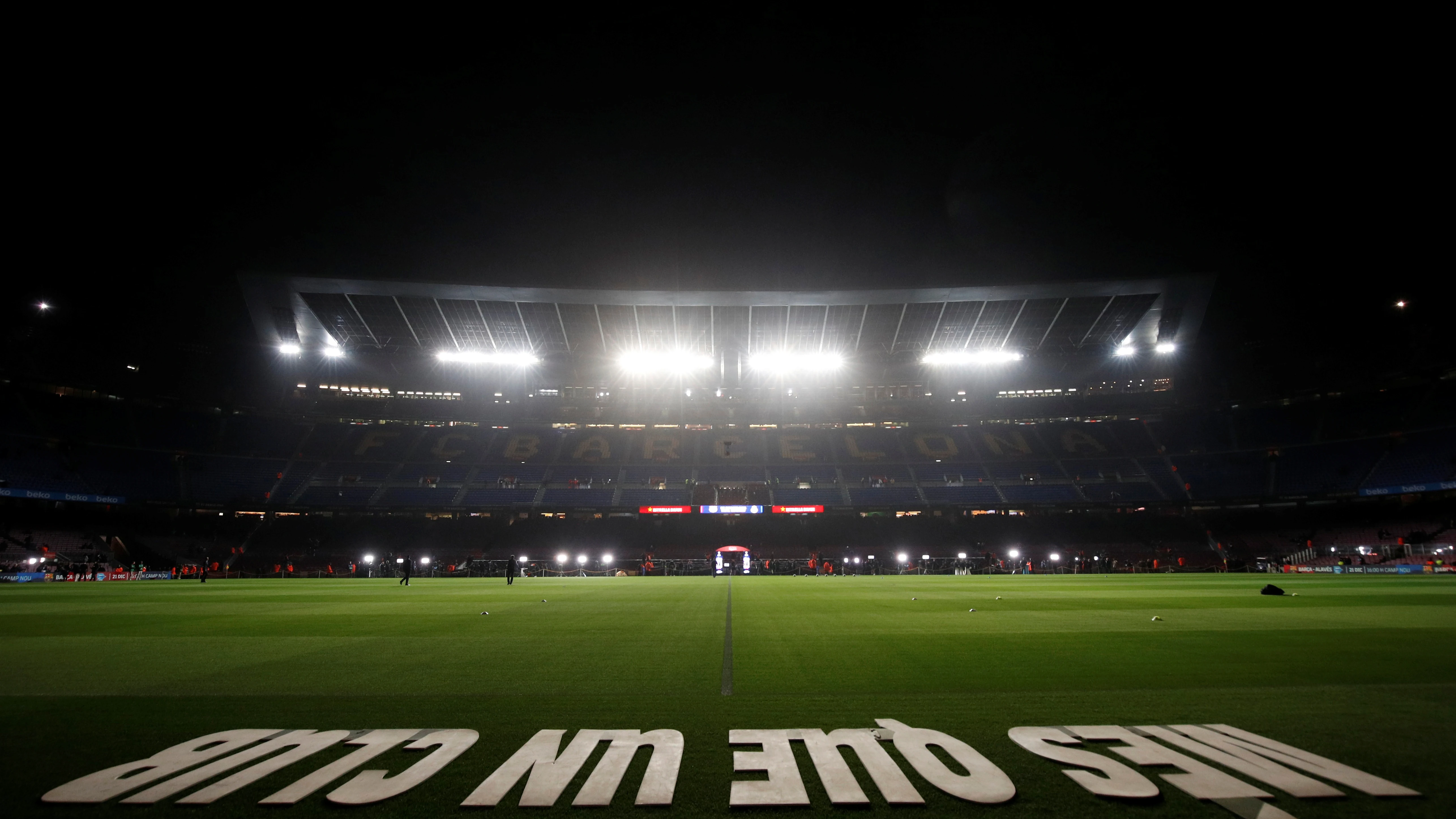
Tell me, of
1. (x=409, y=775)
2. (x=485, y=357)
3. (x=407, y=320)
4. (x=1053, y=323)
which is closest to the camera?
(x=409, y=775)

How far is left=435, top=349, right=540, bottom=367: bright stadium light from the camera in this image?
53.2m

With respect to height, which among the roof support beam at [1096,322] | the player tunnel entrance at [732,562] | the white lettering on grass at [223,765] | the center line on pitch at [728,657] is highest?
the roof support beam at [1096,322]

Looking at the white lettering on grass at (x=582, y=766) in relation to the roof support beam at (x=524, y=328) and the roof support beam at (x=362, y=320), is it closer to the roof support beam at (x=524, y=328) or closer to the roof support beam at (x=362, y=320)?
the roof support beam at (x=524, y=328)

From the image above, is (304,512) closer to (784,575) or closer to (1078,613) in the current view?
(784,575)

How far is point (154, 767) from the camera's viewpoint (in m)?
3.27

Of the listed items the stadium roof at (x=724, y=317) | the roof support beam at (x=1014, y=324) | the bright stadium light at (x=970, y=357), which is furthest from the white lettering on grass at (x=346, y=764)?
the bright stadium light at (x=970, y=357)

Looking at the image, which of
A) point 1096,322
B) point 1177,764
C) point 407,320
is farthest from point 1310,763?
point 407,320

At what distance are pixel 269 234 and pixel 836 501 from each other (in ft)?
131

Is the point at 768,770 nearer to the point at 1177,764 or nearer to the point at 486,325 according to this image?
the point at 1177,764

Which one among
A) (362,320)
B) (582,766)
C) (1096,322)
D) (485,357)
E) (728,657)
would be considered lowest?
(728,657)

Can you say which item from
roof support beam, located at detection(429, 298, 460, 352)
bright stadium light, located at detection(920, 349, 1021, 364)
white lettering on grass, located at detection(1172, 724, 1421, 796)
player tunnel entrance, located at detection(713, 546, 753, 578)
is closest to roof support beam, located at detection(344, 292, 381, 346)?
roof support beam, located at detection(429, 298, 460, 352)

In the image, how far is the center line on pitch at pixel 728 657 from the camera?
5.29 m

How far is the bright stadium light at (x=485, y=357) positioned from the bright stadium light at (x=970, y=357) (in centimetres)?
3372

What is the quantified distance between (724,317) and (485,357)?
2138 cm
